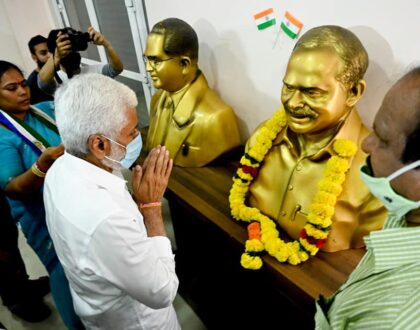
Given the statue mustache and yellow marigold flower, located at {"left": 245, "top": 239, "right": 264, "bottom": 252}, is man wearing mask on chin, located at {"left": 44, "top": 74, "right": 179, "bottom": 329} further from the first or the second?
the statue mustache

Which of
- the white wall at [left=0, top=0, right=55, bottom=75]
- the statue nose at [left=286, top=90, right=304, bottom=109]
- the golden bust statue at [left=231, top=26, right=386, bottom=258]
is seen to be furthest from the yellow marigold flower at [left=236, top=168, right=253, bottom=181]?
the white wall at [left=0, top=0, right=55, bottom=75]

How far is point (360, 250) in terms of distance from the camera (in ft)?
3.17

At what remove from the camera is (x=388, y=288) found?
0.49 m

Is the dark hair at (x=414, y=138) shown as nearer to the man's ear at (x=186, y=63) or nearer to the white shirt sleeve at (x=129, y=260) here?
the white shirt sleeve at (x=129, y=260)

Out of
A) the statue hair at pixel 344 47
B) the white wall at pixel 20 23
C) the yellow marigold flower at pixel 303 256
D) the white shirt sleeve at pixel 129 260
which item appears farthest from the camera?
the white wall at pixel 20 23

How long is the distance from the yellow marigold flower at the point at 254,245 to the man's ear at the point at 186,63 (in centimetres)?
87

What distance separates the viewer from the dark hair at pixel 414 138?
17.3 inches

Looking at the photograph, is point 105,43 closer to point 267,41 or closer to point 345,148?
point 267,41

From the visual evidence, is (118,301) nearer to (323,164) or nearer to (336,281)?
(336,281)

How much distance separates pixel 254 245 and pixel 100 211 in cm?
54

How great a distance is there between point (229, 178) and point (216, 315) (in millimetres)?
720

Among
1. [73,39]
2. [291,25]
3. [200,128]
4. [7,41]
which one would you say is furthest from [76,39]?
[7,41]

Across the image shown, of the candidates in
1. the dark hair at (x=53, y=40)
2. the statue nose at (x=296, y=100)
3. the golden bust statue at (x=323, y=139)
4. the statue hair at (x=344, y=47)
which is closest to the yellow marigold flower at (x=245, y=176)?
the golden bust statue at (x=323, y=139)

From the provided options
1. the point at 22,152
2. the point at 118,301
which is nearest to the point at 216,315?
the point at 118,301
